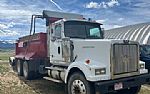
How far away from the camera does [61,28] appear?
926 cm

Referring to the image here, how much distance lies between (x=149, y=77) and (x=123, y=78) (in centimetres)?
121

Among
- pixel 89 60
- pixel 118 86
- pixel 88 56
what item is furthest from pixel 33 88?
pixel 118 86

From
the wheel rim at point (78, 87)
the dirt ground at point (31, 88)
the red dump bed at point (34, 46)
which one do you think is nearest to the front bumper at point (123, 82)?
the wheel rim at point (78, 87)

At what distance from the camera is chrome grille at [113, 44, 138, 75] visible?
777cm

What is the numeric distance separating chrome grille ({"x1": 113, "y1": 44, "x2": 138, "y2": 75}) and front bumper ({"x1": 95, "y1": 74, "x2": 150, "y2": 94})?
A: 261mm

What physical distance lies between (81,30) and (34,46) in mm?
3667

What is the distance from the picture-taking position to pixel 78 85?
26.2 ft

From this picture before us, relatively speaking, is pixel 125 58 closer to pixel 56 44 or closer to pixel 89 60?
pixel 89 60

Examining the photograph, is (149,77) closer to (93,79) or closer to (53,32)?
(93,79)

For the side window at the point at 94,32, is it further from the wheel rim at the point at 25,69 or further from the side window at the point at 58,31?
the wheel rim at the point at 25,69

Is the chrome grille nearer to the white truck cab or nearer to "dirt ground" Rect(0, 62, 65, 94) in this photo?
the white truck cab

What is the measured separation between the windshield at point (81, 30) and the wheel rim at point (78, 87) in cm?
186

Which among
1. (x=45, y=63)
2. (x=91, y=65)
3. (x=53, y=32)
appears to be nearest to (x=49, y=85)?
(x=45, y=63)

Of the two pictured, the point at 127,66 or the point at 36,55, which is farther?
the point at 36,55
